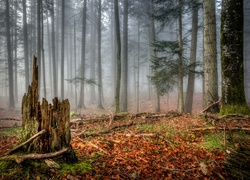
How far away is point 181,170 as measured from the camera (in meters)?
3.02

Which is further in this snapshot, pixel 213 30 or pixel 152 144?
pixel 213 30

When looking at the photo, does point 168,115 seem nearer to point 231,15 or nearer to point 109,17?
point 231,15

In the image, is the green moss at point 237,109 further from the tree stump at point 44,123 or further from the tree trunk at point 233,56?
the tree stump at point 44,123

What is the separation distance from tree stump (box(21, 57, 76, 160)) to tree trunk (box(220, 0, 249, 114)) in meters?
5.79

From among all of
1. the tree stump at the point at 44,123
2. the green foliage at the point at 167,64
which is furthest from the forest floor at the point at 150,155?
the green foliage at the point at 167,64

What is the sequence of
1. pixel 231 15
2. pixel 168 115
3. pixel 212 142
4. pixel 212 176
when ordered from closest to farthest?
1. pixel 212 176
2. pixel 212 142
3. pixel 231 15
4. pixel 168 115

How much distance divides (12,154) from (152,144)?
127 inches

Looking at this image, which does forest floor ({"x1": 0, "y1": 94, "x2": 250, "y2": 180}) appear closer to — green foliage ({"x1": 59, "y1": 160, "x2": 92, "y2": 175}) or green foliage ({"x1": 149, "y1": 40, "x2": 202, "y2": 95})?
green foliage ({"x1": 59, "y1": 160, "x2": 92, "y2": 175})

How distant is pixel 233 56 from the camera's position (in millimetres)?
5727

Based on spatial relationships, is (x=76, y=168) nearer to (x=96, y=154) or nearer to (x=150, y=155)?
(x=96, y=154)

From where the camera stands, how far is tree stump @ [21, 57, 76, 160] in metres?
2.94

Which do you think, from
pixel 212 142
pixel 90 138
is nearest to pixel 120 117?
pixel 90 138

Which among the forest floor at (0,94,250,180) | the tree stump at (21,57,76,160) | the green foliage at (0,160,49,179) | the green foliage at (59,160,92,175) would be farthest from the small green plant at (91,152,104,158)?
the green foliage at (0,160,49,179)

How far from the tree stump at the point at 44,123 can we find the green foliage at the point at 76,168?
0.63ft
